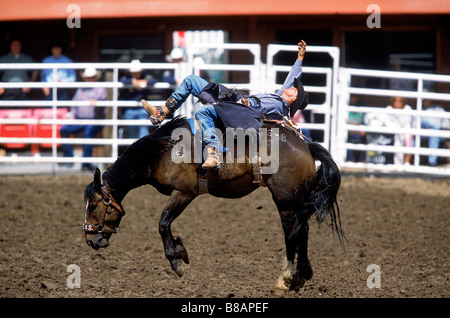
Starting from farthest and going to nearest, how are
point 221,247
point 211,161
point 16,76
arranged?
point 16,76
point 221,247
point 211,161

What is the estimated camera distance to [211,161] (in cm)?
473

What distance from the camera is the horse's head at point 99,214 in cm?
500

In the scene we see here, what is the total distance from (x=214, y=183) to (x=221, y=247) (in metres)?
1.63

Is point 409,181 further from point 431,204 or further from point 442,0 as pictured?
point 442,0

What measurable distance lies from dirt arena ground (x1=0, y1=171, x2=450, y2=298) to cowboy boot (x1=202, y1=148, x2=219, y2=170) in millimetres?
979

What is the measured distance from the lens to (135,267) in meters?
5.68

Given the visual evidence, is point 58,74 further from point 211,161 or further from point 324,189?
point 324,189

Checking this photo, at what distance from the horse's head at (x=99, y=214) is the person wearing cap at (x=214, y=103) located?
0.71 metres

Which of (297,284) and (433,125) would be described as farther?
(433,125)

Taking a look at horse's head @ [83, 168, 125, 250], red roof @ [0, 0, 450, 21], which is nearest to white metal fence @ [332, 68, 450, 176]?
red roof @ [0, 0, 450, 21]

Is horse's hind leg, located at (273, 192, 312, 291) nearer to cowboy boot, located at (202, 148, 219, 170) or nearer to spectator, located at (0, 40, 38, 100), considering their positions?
cowboy boot, located at (202, 148, 219, 170)

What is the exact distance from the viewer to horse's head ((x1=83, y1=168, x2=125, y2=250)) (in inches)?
197

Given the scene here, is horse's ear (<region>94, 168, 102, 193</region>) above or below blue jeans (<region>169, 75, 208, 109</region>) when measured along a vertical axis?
below

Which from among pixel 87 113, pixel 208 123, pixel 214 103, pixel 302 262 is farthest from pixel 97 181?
pixel 87 113
